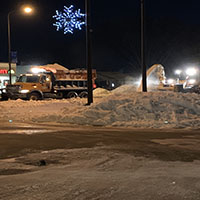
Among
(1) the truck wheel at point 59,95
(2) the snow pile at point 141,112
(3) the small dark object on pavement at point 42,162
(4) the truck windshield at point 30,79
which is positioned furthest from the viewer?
(1) the truck wheel at point 59,95

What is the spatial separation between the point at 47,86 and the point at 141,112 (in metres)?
13.7

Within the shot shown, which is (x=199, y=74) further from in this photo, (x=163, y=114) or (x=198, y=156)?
(x=198, y=156)

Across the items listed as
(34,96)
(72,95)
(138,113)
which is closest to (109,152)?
(138,113)

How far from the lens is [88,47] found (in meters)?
16.2

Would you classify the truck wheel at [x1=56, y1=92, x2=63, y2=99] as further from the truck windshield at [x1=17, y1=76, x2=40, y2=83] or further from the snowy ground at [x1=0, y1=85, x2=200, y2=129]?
the snowy ground at [x1=0, y1=85, x2=200, y2=129]

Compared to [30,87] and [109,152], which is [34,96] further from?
[109,152]

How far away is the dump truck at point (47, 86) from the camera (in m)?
24.0

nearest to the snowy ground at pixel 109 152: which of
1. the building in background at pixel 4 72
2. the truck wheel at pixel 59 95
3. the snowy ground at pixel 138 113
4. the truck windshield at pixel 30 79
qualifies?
the snowy ground at pixel 138 113

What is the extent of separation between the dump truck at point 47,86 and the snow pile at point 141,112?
10.4 metres

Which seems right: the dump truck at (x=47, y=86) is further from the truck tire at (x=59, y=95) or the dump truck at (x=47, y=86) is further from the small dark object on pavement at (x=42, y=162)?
the small dark object on pavement at (x=42, y=162)

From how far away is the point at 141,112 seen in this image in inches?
507

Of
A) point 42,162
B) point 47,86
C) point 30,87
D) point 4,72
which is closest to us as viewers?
point 42,162

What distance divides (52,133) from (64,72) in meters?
18.1

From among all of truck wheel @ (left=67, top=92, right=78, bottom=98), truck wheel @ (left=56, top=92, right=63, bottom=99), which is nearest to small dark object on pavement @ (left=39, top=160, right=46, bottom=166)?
truck wheel @ (left=56, top=92, right=63, bottom=99)
